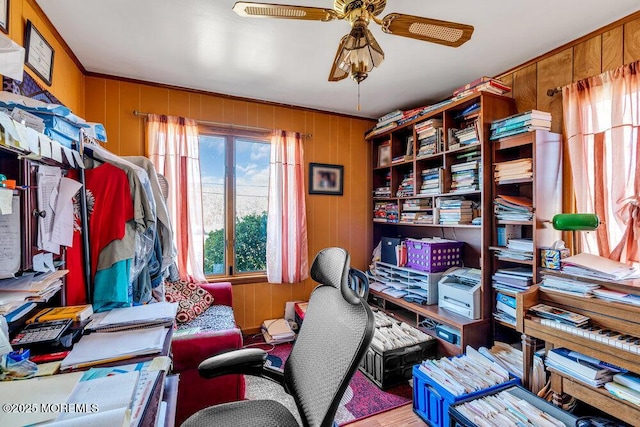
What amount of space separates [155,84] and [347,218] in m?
2.36

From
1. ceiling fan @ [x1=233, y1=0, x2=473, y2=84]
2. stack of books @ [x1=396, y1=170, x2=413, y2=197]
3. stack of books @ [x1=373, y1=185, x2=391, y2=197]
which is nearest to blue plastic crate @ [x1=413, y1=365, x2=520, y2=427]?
stack of books @ [x1=396, y1=170, x2=413, y2=197]

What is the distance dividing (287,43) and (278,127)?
118 centimetres

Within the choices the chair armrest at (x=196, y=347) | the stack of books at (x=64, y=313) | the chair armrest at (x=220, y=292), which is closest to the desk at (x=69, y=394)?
the stack of books at (x=64, y=313)

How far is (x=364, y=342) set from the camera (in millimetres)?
850

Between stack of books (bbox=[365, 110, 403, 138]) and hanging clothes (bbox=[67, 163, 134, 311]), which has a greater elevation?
stack of books (bbox=[365, 110, 403, 138])

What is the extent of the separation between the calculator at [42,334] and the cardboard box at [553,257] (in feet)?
8.08

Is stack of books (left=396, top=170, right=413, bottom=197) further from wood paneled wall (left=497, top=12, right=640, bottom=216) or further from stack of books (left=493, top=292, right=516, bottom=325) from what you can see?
stack of books (left=493, top=292, right=516, bottom=325)

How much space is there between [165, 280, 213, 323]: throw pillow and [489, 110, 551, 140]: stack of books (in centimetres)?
271

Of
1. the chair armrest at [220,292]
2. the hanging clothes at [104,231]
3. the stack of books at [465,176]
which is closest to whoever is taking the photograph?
the hanging clothes at [104,231]

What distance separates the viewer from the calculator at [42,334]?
97cm

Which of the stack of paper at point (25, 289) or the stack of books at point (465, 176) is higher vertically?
the stack of books at point (465, 176)

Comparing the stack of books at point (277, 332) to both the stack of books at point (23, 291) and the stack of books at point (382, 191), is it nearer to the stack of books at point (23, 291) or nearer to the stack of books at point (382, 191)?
the stack of books at point (382, 191)

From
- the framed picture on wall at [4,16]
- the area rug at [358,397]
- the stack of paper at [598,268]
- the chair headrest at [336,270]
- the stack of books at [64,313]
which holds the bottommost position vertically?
the area rug at [358,397]

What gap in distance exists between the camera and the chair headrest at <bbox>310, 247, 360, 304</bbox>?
1.02m
